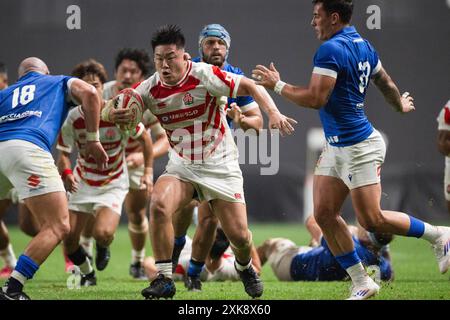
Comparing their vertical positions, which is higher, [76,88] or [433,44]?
[76,88]

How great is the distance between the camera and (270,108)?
18.4 ft

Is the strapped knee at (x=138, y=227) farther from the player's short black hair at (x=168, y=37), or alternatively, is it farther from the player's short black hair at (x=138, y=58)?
the player's short black hair at (x=168, y=37)

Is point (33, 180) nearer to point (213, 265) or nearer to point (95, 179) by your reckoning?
point (95, 179)

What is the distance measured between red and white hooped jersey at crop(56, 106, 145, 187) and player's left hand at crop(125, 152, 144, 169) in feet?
1.98

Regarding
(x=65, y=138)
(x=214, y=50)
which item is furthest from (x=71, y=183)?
(x=214, y=50)

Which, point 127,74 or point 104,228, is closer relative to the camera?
point 104,228

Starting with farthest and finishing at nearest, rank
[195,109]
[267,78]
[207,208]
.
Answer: [207,208]
[195,109]
[267,78]

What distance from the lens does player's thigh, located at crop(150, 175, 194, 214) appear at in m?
5.77

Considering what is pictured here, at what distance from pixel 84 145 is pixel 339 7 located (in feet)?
10.4

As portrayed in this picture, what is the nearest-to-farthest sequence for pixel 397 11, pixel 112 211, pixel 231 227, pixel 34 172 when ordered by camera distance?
pixel 34 172
pixel 231 227
pixel 112 211
pixel 397 11

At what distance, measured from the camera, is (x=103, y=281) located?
8.12 m
